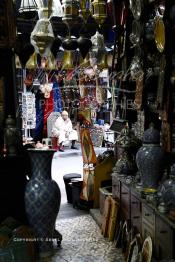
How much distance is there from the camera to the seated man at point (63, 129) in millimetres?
10094

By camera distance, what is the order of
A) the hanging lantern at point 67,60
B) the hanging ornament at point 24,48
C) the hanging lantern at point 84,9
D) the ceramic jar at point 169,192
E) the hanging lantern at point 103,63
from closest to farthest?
the ceramic jar at point 169,192 → the hanging lantern at point 84,9 → the hanging ornament at point 24,48 → the hanging lantern at point 67,60 → the hanging lantern at point 103,63

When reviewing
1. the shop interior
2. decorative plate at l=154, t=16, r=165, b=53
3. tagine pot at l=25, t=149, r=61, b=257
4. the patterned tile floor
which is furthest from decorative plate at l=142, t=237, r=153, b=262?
decorative plate at l=154, t=16, r=165, b=53

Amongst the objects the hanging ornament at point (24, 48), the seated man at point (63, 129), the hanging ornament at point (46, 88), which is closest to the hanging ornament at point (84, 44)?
the hanging ornament at point (24, 48)

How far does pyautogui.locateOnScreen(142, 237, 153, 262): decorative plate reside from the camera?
267cm

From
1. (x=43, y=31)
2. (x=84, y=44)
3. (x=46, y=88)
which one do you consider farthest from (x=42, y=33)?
(x=46, y=88)

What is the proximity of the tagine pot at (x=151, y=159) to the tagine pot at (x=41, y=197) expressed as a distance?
2.38 feet

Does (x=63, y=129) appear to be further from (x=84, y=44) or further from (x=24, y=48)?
(x=84, y=44)

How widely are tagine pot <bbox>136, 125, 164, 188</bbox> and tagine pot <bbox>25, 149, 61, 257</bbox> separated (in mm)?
725

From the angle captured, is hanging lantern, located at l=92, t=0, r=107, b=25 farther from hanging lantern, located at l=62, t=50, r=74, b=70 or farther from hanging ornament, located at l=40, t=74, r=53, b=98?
hanging ornament, located at l=40, t=74, r=53, b=98

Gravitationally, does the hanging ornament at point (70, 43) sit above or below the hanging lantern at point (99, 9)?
below

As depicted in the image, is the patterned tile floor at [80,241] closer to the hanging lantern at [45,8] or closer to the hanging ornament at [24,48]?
the hanging ornament at [24,48]

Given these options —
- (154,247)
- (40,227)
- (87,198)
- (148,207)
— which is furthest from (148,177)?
(87,198)

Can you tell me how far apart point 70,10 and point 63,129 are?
6690 millimetres

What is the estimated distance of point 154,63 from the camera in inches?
143
